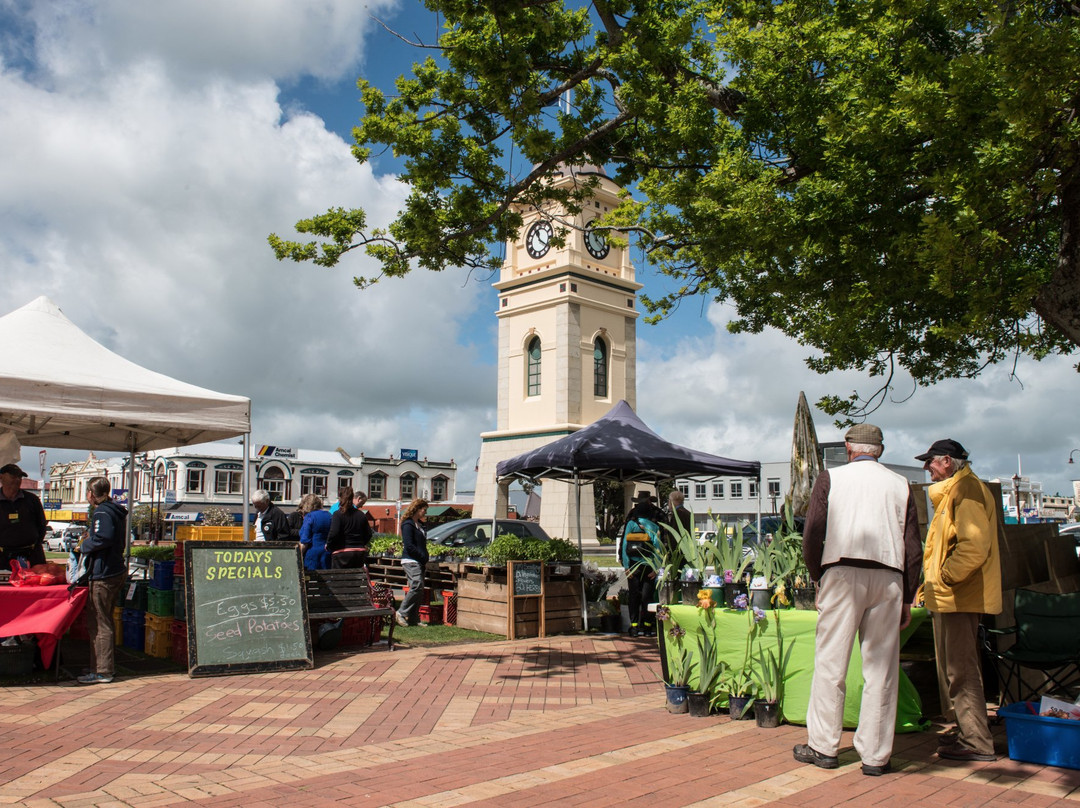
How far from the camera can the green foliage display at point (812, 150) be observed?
249 inches

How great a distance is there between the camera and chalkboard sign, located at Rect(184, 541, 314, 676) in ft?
25.6

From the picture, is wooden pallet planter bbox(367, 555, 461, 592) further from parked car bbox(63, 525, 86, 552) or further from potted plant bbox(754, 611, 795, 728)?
parked car bbox(63, 525, 86, 552)

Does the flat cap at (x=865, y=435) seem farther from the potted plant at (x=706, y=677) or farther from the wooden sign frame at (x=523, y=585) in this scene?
the wooden sign frame at (x=523, y=585)

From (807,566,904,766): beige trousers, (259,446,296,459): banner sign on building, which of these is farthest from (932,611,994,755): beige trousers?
(259,446,296,459): banner sign on building

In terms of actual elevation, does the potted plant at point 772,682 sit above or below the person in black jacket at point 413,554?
below

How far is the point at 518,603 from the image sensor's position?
1047 cm

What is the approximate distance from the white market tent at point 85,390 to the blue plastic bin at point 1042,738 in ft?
24.4

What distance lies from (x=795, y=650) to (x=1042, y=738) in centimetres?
153

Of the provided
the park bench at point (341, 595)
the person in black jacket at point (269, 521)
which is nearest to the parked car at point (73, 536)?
the person in black jacket at point (269, 521)

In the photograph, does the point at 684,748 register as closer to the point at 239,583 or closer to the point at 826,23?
the point at 239,583

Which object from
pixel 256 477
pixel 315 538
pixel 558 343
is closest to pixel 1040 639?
pixel 315 538

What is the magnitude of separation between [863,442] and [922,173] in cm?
399

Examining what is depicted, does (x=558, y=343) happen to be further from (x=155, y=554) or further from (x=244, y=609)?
(x=244, y=609)

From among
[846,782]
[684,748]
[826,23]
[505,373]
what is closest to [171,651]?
[684,748]
